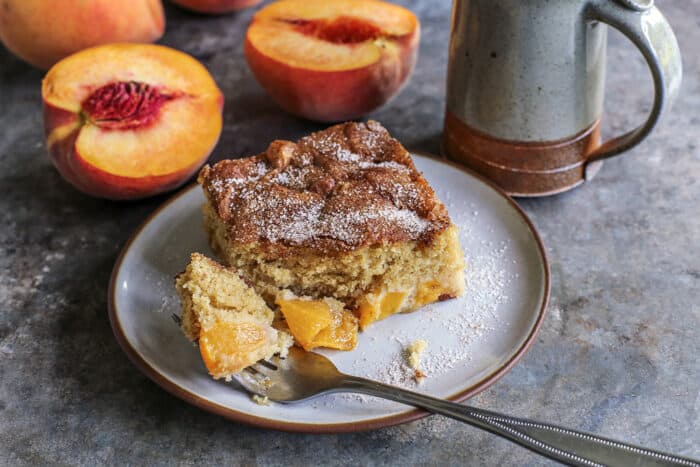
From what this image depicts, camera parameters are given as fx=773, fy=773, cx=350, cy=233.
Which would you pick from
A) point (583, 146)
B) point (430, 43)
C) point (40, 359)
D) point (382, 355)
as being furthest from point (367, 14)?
point (40, 359)

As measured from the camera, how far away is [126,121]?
5.57ft

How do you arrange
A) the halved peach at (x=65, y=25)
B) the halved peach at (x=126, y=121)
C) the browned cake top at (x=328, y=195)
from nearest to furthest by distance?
the browned cake top at (x=328, y=195) < the halved peach at (x=126, y=121) < the halved peach at (x=65, y=25)

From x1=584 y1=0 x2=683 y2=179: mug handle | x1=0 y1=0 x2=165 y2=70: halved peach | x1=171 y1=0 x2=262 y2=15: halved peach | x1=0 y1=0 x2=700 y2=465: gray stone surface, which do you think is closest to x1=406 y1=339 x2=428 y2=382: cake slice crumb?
x1=0 y1=0 x2=700 y2=465: gray stone surface

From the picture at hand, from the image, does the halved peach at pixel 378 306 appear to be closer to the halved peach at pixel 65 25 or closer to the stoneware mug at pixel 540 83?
the stoneware mug at pixel 540 83

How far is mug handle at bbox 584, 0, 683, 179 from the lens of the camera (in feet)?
4.70

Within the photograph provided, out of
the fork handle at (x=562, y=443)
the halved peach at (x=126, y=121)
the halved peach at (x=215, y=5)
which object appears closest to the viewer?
the fork handle at (x=562, y=443)

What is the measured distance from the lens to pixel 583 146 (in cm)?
167

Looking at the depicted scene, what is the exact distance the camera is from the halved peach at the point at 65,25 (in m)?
1.95

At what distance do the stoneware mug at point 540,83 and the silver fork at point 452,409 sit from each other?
64cm

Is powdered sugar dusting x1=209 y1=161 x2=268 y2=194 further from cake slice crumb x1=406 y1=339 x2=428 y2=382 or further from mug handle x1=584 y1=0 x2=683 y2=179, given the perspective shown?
mug handle x1=584 y1=0 x2=683 y2=179

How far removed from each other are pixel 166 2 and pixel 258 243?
1368mm

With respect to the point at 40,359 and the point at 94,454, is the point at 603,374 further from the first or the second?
the point at 40,359

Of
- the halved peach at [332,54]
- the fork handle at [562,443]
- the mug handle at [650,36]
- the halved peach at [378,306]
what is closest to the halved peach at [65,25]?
the halved peach at [332,54]

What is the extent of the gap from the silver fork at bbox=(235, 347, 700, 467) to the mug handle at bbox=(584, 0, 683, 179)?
0.70 metres
